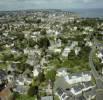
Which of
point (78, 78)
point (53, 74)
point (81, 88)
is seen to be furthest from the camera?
point (53, 74)

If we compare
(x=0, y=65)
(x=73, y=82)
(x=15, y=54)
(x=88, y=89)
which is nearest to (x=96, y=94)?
(x=88, y=89)

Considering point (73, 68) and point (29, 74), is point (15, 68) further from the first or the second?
point (73, 68)

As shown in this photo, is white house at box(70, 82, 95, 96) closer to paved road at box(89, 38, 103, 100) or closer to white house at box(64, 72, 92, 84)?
paved road at box(89, 38, 103, 100)

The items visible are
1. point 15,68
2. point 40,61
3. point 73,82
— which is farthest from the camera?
point 40,61

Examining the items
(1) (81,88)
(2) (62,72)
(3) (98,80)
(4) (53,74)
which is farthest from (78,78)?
(1) (81,88)

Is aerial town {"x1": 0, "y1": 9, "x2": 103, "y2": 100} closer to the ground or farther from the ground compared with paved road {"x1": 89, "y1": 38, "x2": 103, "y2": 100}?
closer to the ground

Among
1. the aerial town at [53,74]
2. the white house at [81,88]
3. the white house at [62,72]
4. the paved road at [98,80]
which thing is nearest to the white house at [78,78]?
the aerial town at [53,74]

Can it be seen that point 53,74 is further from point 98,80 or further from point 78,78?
point 98,80

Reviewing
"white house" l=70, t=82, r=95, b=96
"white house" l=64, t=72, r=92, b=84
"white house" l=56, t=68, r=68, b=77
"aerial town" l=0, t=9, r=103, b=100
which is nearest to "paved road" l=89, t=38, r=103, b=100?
"aerial town" l=0, t=9, r=103, b=100

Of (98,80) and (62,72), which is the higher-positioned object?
(98,80)

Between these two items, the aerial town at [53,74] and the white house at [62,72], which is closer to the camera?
the aerial town at [53,74]

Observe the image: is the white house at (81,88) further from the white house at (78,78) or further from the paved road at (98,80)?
the white house at (78,78)
